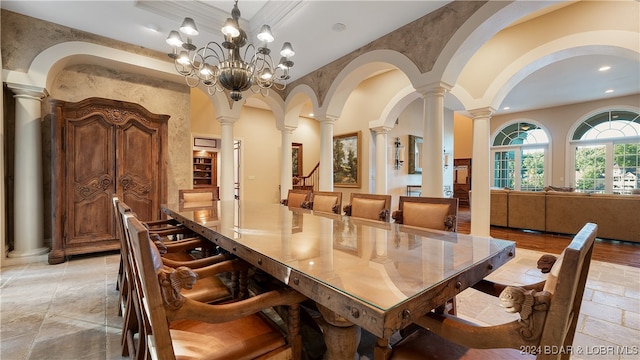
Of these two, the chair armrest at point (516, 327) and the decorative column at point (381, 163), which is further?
the decorative column at point (381, 163)

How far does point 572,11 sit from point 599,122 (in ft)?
20.5

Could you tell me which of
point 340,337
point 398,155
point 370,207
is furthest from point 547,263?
point 398,155

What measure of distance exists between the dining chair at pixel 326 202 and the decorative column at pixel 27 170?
3455mm

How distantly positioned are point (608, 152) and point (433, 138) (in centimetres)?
791

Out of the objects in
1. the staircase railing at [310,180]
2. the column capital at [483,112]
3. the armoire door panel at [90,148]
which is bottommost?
the staircase railing at [310,180]

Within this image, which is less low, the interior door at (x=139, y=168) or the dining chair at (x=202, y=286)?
the interior door at (x=139, y=168)

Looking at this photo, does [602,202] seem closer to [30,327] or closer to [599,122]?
[599,122]

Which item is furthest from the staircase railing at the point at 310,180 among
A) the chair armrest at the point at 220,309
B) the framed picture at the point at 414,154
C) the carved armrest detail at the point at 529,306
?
the carved armrest detail at the point at 529,306

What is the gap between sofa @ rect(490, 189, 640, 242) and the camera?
14.3ft

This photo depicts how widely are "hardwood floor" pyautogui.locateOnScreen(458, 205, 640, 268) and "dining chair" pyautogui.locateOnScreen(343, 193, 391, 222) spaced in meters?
3.22

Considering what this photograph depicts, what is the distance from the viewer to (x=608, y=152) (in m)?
7.39

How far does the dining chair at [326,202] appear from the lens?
9.41ft

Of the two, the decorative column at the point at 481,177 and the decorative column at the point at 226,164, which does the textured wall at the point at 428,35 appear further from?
the decorative column at the point at 226,164

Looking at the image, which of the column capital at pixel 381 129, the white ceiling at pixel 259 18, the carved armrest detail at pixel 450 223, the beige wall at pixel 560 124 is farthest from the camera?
the beige wall at pixel 560 124
